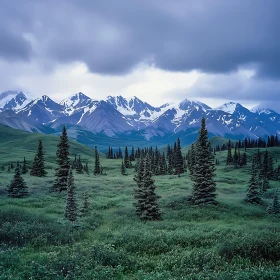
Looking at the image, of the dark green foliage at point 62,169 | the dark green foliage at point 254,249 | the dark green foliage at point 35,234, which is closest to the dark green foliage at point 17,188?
the dark green foliage at point 62,169

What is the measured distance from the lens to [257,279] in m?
10.7

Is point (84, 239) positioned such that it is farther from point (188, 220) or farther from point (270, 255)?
point (188, 220)

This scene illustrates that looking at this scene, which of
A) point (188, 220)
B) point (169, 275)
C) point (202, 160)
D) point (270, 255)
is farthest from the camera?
point (202, 160)

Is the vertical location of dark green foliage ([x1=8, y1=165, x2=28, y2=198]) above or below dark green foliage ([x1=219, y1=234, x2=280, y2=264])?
below

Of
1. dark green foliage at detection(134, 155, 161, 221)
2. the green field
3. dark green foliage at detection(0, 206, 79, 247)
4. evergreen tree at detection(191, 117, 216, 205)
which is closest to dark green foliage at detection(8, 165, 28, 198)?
the green field

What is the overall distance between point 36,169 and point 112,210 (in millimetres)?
37805

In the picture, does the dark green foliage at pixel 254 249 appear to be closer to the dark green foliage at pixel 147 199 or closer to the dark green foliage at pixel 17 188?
the dark green foliage at pixel 147 199

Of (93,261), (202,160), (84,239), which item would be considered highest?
(202,160)

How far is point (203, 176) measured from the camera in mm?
39688

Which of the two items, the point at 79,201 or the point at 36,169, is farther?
the point at 36,169

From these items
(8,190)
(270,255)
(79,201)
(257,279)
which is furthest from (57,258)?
(8,190)

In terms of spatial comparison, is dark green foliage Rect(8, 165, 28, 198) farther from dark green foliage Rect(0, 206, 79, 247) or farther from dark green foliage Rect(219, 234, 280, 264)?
dark green foliage Rect(219, 234, 280, 264)

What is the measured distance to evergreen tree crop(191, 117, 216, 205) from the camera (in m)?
38.9

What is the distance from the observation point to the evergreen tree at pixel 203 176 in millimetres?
38875
